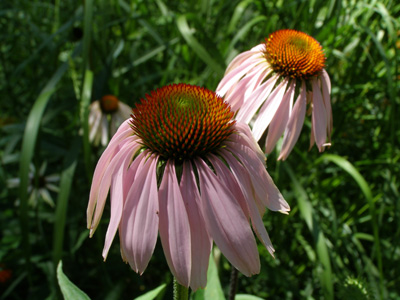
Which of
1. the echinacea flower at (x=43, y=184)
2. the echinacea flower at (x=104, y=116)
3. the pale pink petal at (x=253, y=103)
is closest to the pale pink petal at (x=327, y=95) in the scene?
the pale pink petal at (x=253, y=103)

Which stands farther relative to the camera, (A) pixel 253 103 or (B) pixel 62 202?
(B) pixel 62 202

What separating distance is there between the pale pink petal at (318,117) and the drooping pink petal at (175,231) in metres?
0.39

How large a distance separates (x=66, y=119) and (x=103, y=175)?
148 centimetres

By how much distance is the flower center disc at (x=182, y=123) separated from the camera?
0.56 m

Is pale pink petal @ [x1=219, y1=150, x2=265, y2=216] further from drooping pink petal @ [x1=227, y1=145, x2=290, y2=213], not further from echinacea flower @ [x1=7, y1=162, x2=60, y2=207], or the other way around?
echinacea flower @ [x1=7, y1=162, x2=60, y2=207]

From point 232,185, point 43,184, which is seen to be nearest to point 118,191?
point 232,185

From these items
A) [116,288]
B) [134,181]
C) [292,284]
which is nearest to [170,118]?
[134,181]

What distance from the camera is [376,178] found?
62.5 inches

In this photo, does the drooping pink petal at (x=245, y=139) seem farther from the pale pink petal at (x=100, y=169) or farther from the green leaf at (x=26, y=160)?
the green leaf at (x=26, y=160)

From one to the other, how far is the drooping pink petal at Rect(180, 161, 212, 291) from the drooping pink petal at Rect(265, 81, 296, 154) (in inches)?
10.6

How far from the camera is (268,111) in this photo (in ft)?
2.47

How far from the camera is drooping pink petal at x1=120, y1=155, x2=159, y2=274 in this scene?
0.45m

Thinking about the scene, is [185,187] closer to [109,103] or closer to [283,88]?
[283,88]

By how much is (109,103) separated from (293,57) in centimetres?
88
